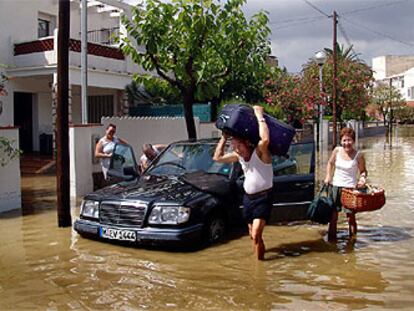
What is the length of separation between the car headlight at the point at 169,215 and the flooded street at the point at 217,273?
44cm

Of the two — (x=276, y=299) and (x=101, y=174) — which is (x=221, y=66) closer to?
(x=101, y=174)

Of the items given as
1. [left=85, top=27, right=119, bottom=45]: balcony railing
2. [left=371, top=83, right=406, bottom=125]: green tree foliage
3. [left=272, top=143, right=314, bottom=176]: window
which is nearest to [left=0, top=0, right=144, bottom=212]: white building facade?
[left=85, top=27, right=119, bottom=45]: balcony railing

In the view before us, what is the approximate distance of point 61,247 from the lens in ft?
24.5

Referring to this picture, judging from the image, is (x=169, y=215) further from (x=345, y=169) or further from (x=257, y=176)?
(x=345, y=169)

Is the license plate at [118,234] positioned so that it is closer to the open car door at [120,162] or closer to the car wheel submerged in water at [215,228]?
the car wheel submerged in water at [215,228]

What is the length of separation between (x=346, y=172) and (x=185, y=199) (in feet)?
7.66

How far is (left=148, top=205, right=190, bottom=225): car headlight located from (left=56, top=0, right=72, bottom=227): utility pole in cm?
243

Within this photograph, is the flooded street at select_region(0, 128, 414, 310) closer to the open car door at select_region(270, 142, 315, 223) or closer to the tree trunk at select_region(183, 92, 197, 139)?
the open car door at select_region(270, 142, 315, 223)

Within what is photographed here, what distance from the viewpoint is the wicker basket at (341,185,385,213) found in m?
7.28

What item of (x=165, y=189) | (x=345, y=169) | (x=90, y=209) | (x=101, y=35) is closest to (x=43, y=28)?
(x=101, y=35)

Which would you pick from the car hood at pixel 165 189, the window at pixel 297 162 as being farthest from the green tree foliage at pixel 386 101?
the car hood at pixel 165 189

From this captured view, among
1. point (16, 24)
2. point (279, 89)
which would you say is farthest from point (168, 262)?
point (279, 89)

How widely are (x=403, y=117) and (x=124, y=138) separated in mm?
52729

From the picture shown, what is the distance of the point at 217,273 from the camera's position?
619 centimetres
